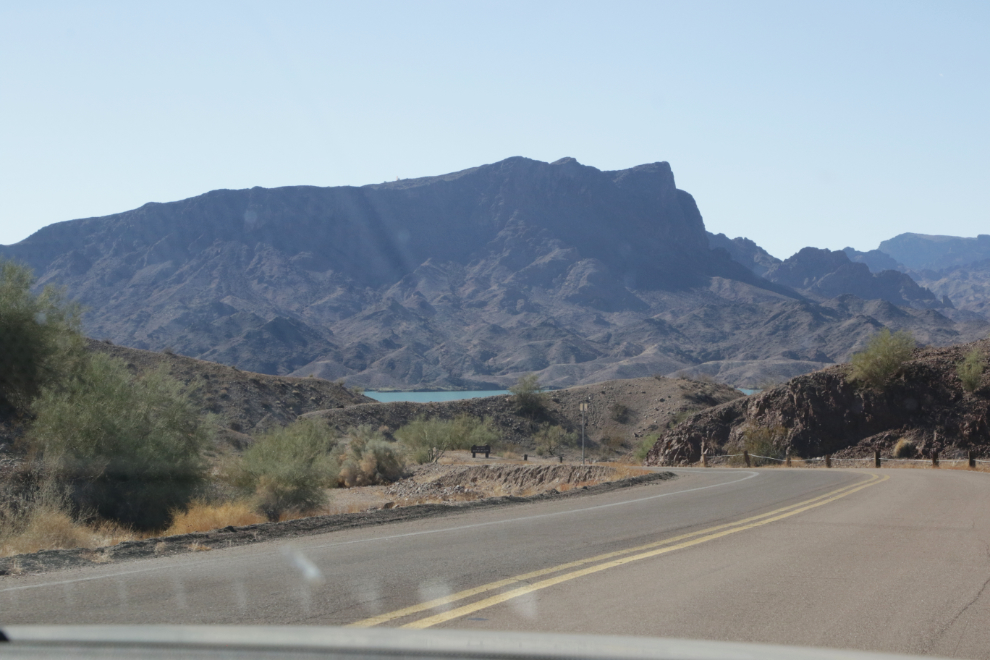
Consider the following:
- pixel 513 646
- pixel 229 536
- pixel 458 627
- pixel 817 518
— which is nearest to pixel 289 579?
pixel 458 627

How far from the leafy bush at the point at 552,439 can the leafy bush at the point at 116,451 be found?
48.5m

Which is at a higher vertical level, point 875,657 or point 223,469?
point 875,657

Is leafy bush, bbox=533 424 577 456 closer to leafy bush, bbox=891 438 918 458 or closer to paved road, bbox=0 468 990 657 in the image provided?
leafy bush, bbox=891 438 918 458

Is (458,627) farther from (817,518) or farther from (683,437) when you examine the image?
(683,437)

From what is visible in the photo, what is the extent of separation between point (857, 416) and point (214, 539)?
4803cm

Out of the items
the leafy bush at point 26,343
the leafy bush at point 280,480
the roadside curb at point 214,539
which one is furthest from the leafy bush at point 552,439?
the roadside curb at point 214,539

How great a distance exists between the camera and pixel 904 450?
46.1 m

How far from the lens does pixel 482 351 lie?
196250mm

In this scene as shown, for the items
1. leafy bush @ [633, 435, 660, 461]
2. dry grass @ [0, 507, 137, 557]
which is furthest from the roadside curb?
leafy bush @ [633, 435, 660, 461]

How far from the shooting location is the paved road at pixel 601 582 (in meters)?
6.27

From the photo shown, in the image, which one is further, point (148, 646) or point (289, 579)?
point (289, 579)

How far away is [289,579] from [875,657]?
239 inches

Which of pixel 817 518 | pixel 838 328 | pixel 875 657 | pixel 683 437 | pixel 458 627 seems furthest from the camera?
pixel 838 328

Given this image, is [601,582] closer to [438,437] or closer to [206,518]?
[206,518]
